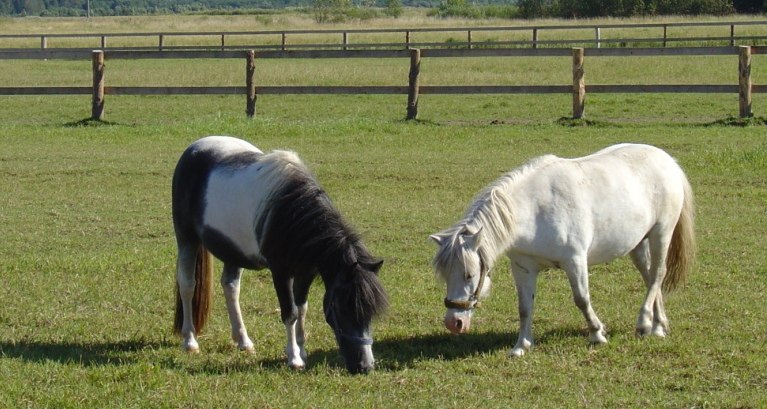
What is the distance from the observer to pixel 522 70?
29.0 m

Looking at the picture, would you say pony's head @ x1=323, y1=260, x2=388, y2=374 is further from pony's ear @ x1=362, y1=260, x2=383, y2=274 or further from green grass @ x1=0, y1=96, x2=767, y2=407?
green grass @ x1=0, y1=96, x2=767, y2=407

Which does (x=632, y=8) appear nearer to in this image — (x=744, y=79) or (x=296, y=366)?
(x=744, y=79)

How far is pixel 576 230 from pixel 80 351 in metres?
3.15

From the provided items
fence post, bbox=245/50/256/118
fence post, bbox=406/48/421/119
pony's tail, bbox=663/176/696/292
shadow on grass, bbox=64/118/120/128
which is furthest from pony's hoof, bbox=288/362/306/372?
shadow on grass, bbox=64/118/120/128

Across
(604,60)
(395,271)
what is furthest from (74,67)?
(395,271)

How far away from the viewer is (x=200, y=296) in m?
6.74

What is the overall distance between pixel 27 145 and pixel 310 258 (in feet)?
39.5

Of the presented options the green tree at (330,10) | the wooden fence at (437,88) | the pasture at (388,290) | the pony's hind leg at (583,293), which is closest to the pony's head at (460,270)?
the pasture at (388,290)

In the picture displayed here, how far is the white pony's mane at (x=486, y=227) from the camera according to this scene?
5863 mm

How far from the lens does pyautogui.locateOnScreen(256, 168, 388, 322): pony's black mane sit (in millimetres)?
5547

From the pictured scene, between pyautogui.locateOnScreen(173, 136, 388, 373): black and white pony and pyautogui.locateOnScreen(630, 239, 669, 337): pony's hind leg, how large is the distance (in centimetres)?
202

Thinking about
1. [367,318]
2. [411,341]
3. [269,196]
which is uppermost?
[269,196]

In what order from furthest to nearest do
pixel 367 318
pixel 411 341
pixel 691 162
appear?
pixel 691 162, pixel 411 341, pixel 367 318

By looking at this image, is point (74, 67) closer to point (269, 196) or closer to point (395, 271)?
point (395, 271)
